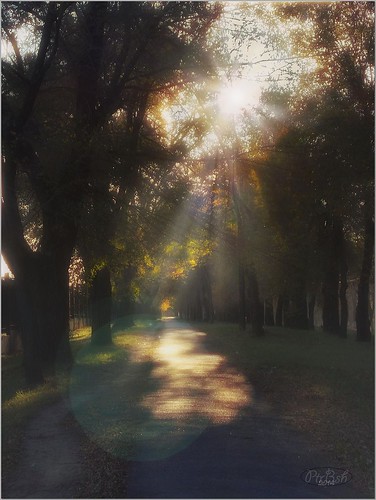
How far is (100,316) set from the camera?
2995 centimetres

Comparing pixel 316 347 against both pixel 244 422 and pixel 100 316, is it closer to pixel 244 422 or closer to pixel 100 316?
pixel 100 316

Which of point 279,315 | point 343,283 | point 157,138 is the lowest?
point 279,315

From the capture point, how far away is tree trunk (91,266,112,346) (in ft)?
95.8

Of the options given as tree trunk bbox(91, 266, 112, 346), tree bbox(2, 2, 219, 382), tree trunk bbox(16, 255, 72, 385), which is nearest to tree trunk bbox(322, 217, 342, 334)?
tree trunk bbox(91, 266, 112, 346)

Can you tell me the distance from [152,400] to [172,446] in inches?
166

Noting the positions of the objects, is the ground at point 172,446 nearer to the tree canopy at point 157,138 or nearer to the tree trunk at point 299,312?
the tree canopy at point 157,138

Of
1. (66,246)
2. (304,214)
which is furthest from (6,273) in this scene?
(304,214)

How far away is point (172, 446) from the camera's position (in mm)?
8891

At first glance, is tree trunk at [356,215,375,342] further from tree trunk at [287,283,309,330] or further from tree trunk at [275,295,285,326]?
tree trunk at [275,295,285,326]

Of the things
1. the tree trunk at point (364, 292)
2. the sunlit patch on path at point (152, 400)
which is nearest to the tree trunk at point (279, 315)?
the tree trunk at point (364, 292)

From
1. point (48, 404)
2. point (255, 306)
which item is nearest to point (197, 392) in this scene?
point (48, 404)

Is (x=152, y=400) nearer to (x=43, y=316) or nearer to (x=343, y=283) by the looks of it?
(x=43, y=316)

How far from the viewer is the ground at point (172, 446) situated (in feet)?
23.7

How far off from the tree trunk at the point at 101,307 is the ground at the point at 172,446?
1359 cm
